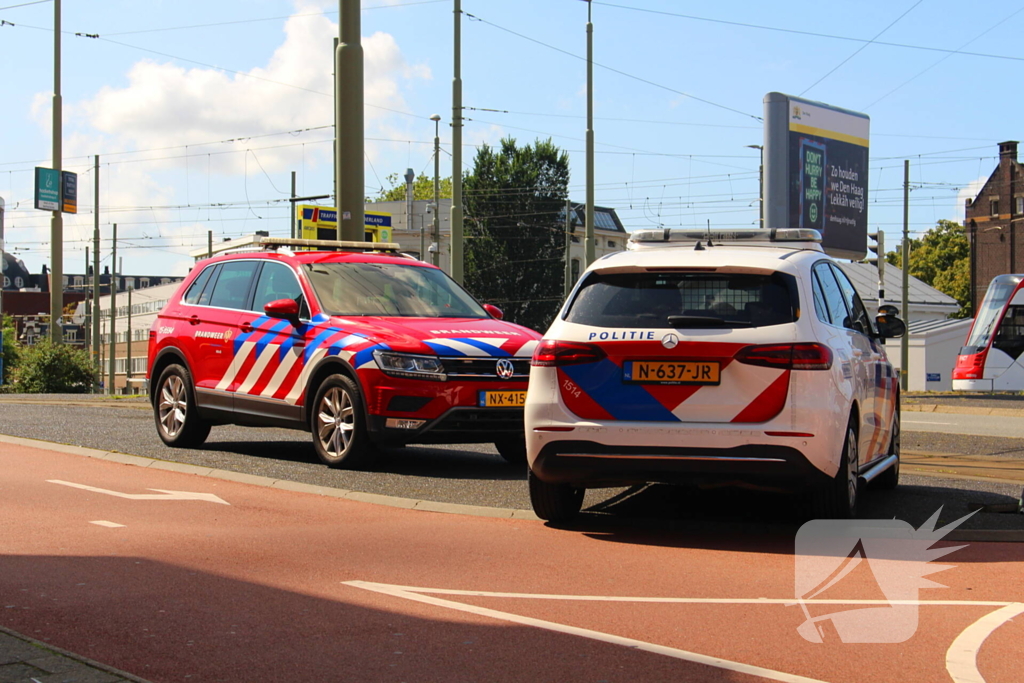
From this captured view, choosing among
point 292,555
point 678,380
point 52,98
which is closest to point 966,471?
point 678,380

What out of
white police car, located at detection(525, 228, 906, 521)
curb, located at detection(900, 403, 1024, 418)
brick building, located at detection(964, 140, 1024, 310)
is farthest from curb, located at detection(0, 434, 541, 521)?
brick building, located at detection(964, 140, 1024, 310)

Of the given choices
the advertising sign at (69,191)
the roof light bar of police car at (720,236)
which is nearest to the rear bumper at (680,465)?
the roof light bar of police car at (720,236)

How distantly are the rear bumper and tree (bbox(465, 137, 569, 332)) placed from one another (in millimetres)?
64614

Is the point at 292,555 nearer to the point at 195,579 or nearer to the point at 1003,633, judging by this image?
the point at 195,579

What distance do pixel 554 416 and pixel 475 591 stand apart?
1724 millimetres

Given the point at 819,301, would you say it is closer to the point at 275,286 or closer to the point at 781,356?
the point at 781,356

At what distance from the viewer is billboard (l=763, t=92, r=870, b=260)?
3603cm

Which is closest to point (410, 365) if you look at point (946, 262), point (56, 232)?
point (56, 232)

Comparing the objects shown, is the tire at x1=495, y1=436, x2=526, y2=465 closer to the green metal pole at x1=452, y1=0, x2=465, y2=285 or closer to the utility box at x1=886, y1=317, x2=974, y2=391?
the green metal pole at x1=452, y1=0, x2=465, y2=285

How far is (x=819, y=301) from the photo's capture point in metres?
7.61

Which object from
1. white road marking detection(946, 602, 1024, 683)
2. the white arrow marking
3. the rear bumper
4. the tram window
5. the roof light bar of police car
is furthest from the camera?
the tram window

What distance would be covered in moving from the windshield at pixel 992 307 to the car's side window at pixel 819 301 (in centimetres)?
2975

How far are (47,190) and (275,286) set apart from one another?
26.2 meters

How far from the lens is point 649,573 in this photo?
637 cm
